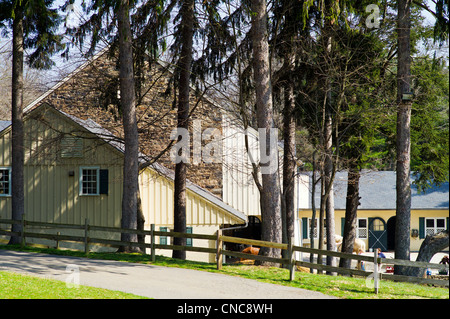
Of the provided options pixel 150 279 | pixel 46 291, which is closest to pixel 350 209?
pixel 150 279

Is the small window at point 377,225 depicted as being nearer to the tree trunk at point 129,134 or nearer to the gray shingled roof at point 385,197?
the gray shingled roof at point 385,197

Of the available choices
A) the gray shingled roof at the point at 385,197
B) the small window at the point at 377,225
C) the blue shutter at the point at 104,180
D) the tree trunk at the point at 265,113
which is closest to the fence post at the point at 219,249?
the tree trunk at the point at 265,113

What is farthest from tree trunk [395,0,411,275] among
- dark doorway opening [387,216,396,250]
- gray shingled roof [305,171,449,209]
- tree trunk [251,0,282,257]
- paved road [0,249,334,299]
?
dark doorway opening [387,216,396,250]

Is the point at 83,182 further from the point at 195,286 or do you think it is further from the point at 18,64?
the point at 195,286

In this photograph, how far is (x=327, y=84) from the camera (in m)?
18.4

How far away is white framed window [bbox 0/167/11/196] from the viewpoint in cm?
2362

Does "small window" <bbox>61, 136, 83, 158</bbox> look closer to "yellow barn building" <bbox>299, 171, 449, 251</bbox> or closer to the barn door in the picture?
"yellow barn building" <bbox>299, 171, 449, 251</bbox>

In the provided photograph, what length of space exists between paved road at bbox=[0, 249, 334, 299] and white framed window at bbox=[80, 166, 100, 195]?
716cm

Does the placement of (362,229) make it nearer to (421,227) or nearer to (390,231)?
(390,231)

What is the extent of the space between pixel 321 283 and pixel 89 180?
13.0m

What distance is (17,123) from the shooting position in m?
20.1
